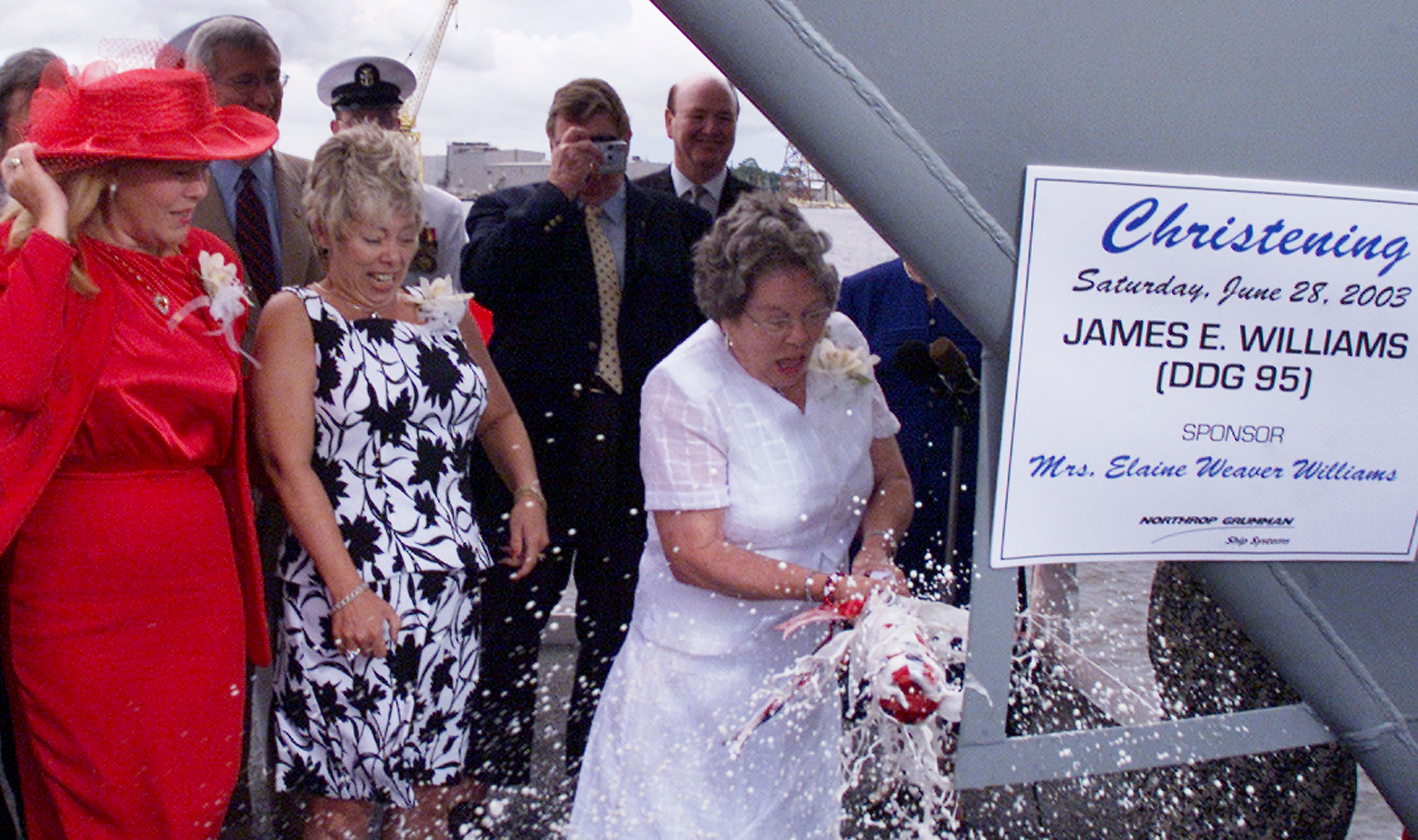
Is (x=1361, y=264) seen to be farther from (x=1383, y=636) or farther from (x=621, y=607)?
(x=621, y=607)

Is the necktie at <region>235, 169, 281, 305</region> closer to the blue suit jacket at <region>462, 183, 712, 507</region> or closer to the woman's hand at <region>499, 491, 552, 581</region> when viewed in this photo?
the blue suit jacket at <region>462, 183, 712, 507</region>

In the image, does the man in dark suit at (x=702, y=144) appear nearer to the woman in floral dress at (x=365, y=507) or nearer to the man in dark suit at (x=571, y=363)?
the man in dark suit at (x=571, y=363)

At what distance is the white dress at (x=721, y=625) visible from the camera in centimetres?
253

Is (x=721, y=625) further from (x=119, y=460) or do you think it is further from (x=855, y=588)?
(x=119, y=460)

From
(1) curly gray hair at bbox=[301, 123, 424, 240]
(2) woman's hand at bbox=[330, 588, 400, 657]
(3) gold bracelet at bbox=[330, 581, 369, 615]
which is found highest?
(1) curly gray hair at bbox=[301, 123, 424, 240]

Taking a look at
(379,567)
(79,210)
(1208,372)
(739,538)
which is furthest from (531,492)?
(1208,372)

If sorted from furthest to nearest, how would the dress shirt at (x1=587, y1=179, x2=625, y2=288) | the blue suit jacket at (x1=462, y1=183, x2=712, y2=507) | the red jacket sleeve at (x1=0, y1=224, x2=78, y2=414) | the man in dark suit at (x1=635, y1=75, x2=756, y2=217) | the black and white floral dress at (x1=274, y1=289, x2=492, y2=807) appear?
the man in dark suit at (x1=635, y1=75, x2=756, y2=217) < the dress shirt at (x1=587, y1=179, x2=625, y2=288) < the blue suit jacket at (x1=462, y1=183, x2=712, y2=507) < the black and white floral dress at (x1=274, y1=289, x2=492, y2=807) < the red jacket sleeve at (x1=0, y1=224, x2=78, y2=414)

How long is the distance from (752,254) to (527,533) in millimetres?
928

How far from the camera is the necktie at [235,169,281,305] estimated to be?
118 inches

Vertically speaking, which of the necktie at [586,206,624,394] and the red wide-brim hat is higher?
the red wide-brim hat

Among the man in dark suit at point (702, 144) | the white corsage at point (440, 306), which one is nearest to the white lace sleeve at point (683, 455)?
the white corsage at point (440, 306)

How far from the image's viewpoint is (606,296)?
342 cm

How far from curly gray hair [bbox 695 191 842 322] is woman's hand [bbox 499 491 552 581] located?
2.30 ft

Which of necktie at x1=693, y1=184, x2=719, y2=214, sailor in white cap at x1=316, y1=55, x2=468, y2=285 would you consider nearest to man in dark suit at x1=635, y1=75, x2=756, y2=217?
necktie at x1=693, y1=184, x2=719, y2=214
